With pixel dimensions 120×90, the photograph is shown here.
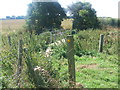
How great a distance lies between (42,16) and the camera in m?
23.0

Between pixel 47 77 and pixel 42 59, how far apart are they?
849mm

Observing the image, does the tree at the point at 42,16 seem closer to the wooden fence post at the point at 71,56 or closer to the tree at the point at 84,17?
the tree at the point at 84,17

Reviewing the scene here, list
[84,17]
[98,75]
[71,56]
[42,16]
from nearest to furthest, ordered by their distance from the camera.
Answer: [71,56], [98,75], [42,16], [84,17]

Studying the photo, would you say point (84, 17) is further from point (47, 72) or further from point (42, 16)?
point (47, 72)

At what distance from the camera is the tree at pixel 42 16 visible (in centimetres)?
2308

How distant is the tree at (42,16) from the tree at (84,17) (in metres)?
3.27

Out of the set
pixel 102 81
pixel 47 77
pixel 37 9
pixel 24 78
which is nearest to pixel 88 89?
pixel 102 81

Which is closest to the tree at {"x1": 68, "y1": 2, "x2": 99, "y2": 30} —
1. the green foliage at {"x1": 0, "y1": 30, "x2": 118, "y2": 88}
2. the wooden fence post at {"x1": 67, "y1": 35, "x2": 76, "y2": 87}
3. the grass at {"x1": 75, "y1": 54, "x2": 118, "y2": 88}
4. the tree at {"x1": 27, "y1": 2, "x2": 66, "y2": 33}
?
the tree at {"x1": 27, "y1": 2, "x2": 66, "y2": 33}

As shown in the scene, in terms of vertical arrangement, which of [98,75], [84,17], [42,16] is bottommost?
[98,75]

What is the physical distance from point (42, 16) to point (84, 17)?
251 inches

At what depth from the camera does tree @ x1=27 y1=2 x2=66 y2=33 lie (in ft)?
75.7

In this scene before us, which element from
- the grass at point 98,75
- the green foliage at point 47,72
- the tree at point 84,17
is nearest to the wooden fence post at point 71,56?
the green foliage at point 47,72

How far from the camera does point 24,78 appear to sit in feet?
10.5

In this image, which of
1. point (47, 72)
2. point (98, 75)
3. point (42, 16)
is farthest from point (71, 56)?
point (42, 16)
